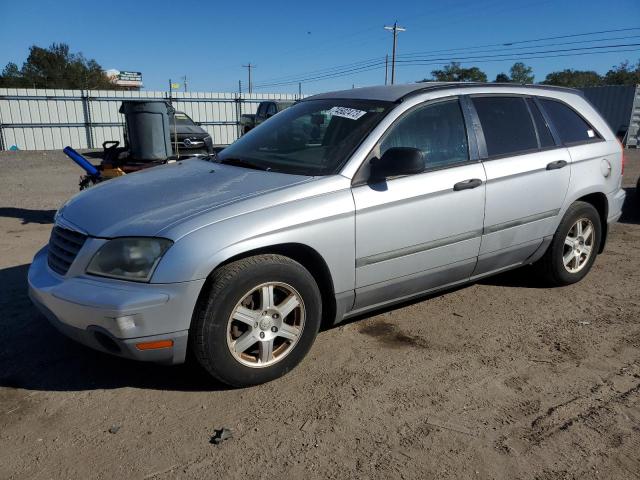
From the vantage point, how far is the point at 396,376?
3170 mm

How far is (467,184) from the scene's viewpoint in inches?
143

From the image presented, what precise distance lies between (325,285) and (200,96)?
2251 cm

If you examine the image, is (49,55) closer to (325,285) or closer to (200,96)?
(200,96)

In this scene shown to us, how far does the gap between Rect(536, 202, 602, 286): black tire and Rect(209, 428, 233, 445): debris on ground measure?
3.17m

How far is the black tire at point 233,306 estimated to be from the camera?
9.00 ft

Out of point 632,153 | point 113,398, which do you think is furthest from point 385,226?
point 632,153

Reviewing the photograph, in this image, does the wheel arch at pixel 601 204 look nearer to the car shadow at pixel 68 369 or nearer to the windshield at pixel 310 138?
the windshield at pixel 310 138

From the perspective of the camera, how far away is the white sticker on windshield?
364 centimetres

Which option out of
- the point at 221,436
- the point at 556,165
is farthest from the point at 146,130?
the point at 221,436

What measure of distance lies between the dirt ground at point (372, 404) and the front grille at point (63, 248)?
2.35 ft

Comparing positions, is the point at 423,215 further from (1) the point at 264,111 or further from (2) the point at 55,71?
(2) the point at 55,71

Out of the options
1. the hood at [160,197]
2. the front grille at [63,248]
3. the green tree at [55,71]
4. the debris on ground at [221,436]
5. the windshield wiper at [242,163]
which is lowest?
the debris on ground at [221,436]

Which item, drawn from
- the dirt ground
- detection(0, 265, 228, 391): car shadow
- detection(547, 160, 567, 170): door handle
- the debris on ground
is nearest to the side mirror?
the dirt ground

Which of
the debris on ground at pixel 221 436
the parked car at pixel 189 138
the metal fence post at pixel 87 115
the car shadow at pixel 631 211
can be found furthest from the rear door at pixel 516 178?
the metal fence post at pixel 87 115
